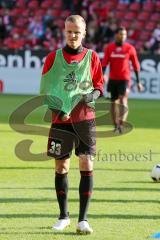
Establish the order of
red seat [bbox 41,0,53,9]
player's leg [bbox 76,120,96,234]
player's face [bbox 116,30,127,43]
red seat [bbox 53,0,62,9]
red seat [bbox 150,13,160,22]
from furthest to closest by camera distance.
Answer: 1. red seat [bbox 41,0,53,9]
2. red seat [bbox 53,0,62,9]
3. red seat [bbox 150,13,160,22]
4. player's face [bbox 116,30,127,43]
5. player's leg [bbox 76,120,96,234]

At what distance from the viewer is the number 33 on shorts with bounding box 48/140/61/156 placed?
8.01 meters

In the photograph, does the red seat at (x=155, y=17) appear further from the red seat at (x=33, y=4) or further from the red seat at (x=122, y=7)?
the red seat at (x=33, y=4)

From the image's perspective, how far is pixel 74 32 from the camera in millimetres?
7773

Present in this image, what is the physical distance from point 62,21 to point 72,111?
24.8 metres

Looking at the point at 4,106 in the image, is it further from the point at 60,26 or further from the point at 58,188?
the point at 58,188

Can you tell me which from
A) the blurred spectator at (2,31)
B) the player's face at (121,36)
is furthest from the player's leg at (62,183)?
the blurred spectator at (2,31)

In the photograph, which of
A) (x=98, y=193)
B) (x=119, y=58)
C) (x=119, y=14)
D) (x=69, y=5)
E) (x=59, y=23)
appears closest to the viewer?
(x=98, y=193)

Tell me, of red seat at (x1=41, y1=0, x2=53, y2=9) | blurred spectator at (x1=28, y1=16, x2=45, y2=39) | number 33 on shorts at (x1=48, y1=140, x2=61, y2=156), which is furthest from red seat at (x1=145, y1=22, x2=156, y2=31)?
number 33 on shorts at (x1=48, y1=140, x2=61, y2=156)

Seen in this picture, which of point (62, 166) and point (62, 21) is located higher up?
point (62, 166)

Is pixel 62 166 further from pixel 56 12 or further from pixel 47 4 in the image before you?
pixel 47 4

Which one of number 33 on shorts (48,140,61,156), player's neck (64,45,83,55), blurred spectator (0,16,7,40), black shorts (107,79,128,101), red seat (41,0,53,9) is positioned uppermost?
player's neck (64,45,83,55)

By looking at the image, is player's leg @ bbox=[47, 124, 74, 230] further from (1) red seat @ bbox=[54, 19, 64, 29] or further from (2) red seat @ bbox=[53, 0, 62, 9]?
(2) red seat @ bbox=[53, 0, 62, 9]

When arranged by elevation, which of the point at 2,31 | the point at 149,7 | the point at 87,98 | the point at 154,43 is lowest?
the point at 2,31

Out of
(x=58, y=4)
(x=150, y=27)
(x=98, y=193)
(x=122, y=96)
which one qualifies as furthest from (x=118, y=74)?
(x=58, y=4)
